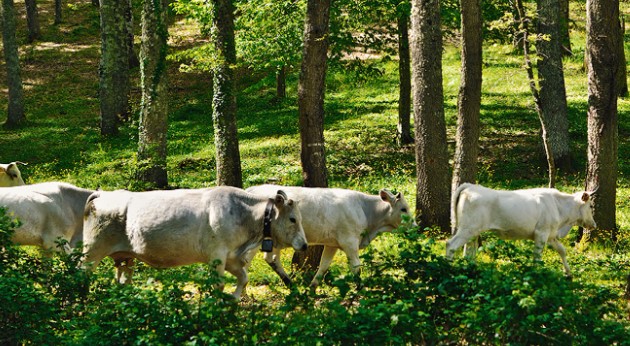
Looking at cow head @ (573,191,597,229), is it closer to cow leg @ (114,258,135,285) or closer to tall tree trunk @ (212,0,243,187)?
tall tree trunk @ (212,0,243,187)

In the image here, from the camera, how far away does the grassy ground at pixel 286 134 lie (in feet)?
81.3

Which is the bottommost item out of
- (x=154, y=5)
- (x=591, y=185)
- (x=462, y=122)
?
(x=591, y=185)

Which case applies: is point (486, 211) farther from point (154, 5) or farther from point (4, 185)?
point (154, 5)

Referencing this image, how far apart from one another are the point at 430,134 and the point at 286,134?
536 inches

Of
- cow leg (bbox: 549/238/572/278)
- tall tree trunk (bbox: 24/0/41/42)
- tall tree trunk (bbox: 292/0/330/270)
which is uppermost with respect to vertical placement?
tall tree trunk (bbox: 24/0/41/42)

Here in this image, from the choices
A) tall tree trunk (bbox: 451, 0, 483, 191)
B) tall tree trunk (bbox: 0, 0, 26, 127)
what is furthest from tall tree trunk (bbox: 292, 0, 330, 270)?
tall tree trunk (bbox: 0, 0, 26, 127)

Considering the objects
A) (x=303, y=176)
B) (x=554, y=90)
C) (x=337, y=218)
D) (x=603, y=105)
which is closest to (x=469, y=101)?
(x=603, y=105)

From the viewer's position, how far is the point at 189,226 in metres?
13.0

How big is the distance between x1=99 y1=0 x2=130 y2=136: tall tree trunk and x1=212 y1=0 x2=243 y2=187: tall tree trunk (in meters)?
14.8

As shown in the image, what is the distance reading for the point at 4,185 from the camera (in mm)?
18188

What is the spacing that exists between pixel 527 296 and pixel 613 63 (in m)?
9.44

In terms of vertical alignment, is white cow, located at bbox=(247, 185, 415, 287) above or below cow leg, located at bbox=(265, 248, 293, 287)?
above

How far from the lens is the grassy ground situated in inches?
976

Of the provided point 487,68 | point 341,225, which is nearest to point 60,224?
point 341,225
